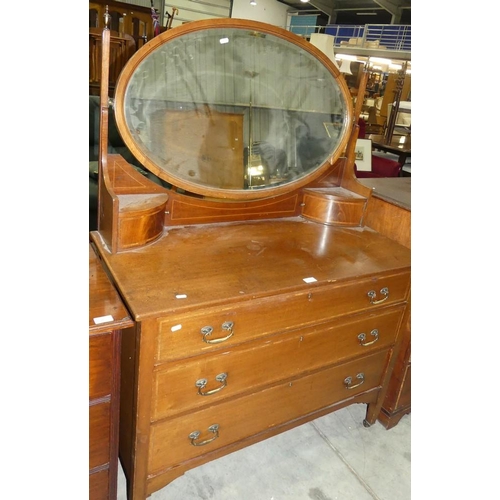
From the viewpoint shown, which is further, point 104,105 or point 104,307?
point 104,105

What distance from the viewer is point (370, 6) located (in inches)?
446

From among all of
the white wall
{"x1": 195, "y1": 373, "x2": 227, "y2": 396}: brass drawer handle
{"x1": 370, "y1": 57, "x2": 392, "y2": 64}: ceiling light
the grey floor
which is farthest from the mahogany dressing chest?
the white wall

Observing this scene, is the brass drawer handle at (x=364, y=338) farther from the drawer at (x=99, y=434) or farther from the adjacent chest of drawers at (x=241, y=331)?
the drawer at (x=99, y=434)

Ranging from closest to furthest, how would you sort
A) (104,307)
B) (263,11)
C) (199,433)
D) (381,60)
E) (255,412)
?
1. (104,307)
2. (199,433)
3. (255,412)
4. (381,60)
5. (263,11)

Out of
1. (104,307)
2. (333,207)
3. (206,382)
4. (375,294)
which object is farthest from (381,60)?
(104,307)

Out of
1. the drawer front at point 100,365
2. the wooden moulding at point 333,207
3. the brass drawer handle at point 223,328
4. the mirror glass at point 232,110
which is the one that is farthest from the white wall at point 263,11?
the drawer front at point 100,365

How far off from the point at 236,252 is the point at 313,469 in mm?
1075

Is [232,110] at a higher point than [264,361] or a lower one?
higher

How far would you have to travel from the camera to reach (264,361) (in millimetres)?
1439

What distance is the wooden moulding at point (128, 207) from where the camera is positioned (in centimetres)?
133

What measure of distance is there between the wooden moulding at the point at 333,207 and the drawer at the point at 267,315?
38 cm

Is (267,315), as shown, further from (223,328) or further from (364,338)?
(364,338)
